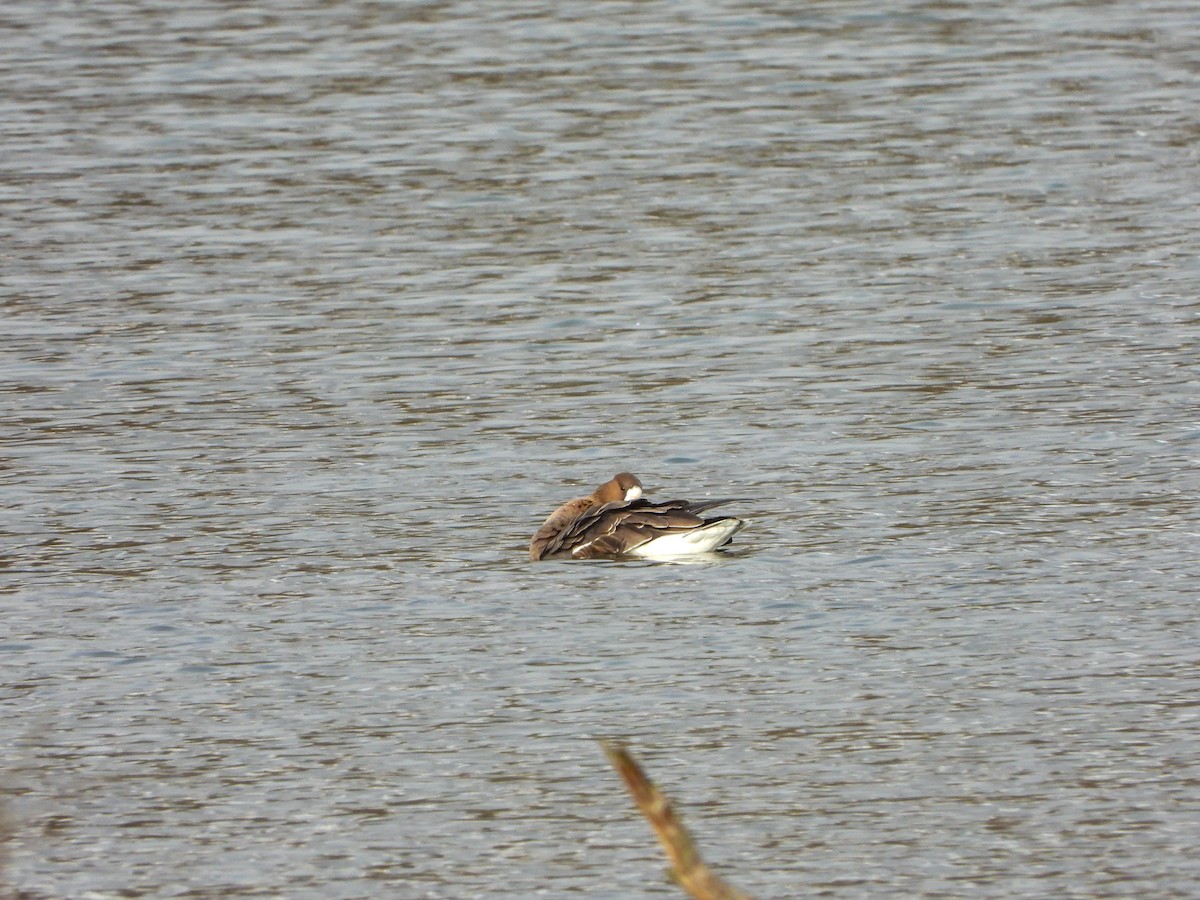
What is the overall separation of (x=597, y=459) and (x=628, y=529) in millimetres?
1884

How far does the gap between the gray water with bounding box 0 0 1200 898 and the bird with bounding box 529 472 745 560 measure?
0.16m

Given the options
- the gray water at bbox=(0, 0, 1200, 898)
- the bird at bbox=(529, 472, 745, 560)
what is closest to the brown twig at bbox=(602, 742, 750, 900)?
the gray water at bbox=(0, 0, 1200, 898)

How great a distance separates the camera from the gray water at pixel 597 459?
9.51 metres

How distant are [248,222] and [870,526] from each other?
34.5 feet

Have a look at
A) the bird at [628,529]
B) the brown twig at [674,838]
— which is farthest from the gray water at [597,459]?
the brown twig at [674,838]

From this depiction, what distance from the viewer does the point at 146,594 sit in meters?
12.6

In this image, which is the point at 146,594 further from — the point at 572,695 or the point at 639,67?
the point at 639,67

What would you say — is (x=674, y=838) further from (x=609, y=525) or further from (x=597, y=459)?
(x=597, y=459)

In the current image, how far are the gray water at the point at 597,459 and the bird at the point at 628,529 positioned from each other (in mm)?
161

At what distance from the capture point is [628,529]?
13.3m

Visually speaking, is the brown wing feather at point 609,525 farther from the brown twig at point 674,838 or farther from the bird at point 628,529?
the brown twig at point 674,838

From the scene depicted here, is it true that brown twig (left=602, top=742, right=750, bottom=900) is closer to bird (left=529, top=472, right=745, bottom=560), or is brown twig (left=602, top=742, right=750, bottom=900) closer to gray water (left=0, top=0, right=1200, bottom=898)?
gray water (left=0, top=0, right=1200, bottom=898)

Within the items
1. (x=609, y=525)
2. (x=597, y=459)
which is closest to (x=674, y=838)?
(x=609, y=525)

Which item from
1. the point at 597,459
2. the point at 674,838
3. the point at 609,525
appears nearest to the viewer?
the point at 674,838
